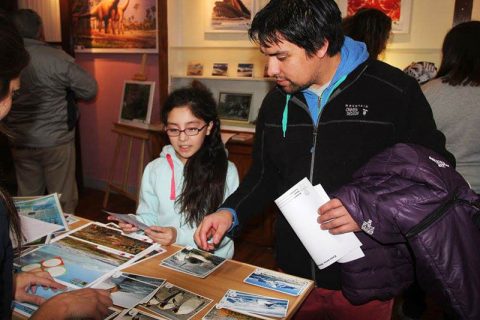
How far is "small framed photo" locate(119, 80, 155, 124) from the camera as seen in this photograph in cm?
401

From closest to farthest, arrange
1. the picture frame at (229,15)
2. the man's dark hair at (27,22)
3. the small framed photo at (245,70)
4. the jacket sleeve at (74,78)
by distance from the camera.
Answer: the man's dark hair at (27,22) < the jacket sleeve at (74,78) < the picture frame at (229,15) < the small framed photo at (245,70)

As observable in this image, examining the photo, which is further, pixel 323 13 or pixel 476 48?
pixel 476 48

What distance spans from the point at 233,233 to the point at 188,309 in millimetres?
413

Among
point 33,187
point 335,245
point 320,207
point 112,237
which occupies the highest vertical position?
point 320,207

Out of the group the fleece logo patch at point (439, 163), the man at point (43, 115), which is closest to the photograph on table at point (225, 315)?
the fleece logo patch at point (439, 163)

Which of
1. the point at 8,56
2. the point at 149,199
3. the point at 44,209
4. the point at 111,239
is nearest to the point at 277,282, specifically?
the point at 111,239

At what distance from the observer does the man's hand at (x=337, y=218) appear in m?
1.19

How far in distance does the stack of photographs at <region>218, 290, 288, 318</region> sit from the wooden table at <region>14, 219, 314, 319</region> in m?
0.02

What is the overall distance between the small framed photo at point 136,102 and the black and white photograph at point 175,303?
117 inches

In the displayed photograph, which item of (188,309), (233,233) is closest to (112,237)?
(233,233)

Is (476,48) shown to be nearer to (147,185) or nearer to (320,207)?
(320,207)

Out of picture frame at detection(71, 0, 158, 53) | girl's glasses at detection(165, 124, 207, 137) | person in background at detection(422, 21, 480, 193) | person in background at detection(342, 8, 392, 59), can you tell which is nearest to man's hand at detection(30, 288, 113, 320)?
Answer: girl's glasses at detection(165, 124, 207, 137)

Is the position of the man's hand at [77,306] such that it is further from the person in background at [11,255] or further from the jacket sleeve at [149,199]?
the jacket sleeve at [149,199]

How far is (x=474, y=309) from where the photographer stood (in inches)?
41.7
